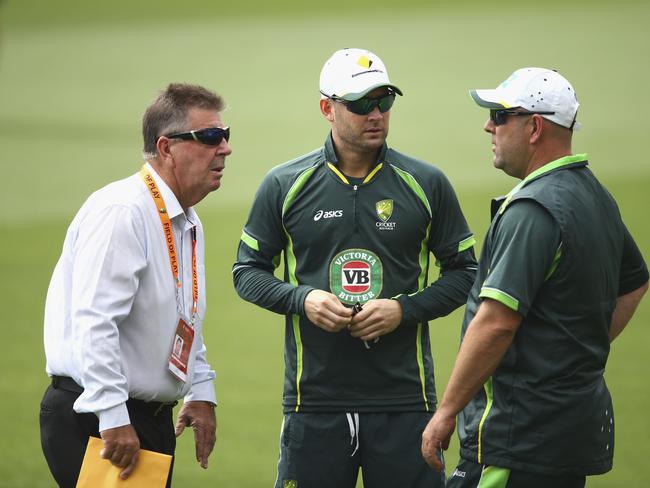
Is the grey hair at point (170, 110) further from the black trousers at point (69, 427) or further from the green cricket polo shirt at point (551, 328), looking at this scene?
the green cricket polo shirt at point (551, 328)

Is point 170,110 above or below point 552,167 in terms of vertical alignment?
above

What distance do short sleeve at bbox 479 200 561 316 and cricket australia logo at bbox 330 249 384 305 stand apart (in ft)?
2.61

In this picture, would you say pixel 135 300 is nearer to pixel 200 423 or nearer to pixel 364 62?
pixel 200 423

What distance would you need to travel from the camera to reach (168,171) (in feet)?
12.9

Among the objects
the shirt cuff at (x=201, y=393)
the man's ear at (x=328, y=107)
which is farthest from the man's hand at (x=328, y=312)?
the man's ear at (x=328, y=107)

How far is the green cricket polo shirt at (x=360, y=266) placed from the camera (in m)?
4.25

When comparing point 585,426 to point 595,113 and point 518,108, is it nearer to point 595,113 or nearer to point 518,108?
point 518,108

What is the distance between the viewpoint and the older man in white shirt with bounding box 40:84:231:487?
3535 millimetres

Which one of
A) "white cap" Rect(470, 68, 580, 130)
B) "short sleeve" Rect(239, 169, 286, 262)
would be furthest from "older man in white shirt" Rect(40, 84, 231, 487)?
"white cap" Rect(470, 68, 580, 130)

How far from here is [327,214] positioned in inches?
168

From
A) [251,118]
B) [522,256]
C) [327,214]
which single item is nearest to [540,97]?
[522,256]

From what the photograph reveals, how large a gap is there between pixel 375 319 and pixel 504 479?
83cm

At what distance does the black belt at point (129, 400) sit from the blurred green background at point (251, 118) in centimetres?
254

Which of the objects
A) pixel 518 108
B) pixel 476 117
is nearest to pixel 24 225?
pixel 476 117
